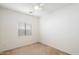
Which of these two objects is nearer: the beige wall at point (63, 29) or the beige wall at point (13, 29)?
the beige wall at point (63, 29)

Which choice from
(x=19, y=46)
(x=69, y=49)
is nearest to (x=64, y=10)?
(x=69, y=49)

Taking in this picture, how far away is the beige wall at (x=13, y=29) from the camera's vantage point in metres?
2.23

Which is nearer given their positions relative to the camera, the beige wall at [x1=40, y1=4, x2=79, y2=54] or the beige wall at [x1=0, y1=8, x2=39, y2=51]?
the beige wall at [x1=40, y1=4, x2=79, y2=54]

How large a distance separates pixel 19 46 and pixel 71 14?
2232mm

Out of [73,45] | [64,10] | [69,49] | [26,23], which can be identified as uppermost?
[64,10]

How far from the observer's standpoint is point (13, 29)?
2.55 m

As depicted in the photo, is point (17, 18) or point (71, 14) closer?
point (71, 14)

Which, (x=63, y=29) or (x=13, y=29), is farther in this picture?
(x=13, y=29)

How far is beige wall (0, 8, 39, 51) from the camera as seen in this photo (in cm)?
223

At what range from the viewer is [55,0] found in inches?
42.2

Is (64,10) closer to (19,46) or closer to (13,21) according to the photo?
(13,21)
